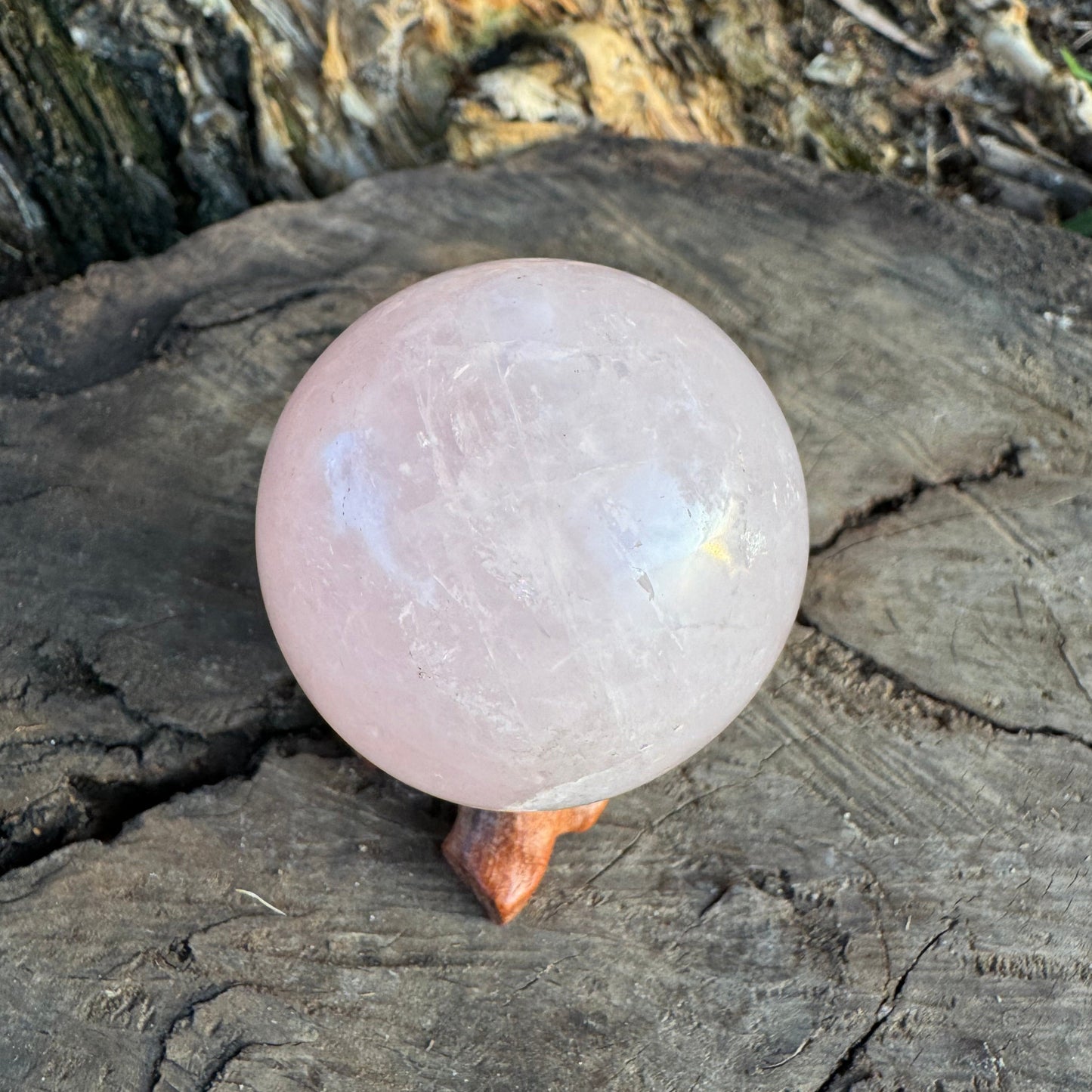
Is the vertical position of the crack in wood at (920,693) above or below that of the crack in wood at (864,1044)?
above

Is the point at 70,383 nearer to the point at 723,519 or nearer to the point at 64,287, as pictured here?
the point at 64,287

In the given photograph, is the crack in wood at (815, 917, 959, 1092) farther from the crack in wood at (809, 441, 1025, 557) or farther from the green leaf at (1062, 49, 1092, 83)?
the green leaf at (1062, 49, 1092, 83)

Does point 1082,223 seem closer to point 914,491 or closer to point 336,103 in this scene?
point 914,491

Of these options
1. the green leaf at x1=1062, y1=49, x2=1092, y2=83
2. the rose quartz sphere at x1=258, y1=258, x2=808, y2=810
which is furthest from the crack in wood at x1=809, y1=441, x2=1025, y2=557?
the green leaf at x1=1062, y1=49, x2=1092, y2=83

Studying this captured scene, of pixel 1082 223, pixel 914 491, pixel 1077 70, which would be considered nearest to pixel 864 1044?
pixel 914 491

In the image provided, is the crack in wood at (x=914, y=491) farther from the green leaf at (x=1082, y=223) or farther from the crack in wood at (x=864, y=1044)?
the green leaf at (x=1082, y=223)

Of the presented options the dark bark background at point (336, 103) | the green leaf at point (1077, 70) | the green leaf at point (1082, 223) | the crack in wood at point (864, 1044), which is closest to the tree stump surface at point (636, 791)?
the crack in wood at point (864, 1044)
